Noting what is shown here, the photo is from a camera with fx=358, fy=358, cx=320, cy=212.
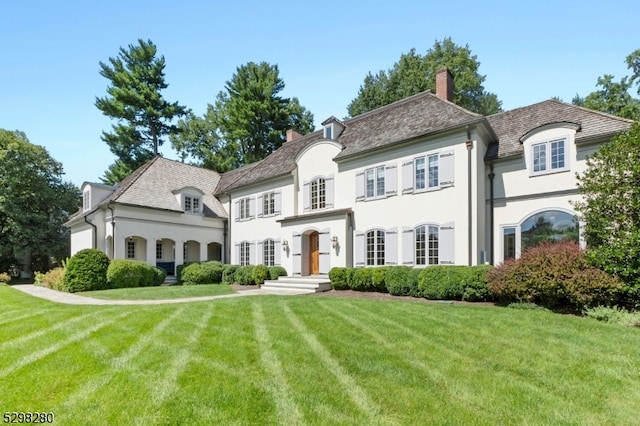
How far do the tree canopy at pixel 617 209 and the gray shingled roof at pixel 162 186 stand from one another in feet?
65.7

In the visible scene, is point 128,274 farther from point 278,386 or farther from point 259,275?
point 278,386

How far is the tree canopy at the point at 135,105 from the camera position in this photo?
3428 centimetres

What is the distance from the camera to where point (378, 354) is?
5.44 meters

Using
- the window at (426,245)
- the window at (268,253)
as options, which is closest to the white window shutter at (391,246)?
the window at (426,245)

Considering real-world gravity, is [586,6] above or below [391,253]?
above

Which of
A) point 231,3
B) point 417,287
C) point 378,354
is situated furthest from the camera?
point 417,287

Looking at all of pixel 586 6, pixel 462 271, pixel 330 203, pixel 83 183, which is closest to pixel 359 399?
pixel 462 271

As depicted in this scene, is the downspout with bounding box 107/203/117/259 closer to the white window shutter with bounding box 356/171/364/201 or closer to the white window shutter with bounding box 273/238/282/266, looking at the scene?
the white window shutter with bounding box 273/238/282/266

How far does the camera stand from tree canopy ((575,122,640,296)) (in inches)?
346

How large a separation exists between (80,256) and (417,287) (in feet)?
49.4

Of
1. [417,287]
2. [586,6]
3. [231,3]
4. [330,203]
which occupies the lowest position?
[417,287]

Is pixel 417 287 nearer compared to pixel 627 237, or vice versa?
pixel 627 237

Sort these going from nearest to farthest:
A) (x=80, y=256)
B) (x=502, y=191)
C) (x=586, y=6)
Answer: (x=586, y=6) → (x=502, y=191) → (x=80, y=256)

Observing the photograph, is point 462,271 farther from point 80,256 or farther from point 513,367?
point 80,256
